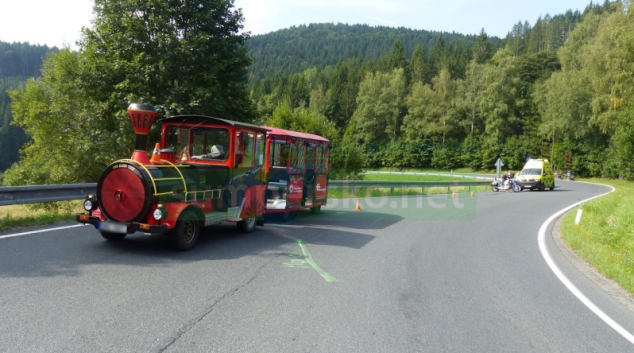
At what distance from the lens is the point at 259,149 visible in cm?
1031

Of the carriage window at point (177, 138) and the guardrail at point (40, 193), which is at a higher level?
the carriage window at point (177, 138)

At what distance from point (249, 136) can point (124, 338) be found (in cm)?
620

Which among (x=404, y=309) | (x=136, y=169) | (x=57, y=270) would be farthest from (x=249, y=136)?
(x=404, y=309)

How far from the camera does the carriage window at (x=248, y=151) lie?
9.61 meters

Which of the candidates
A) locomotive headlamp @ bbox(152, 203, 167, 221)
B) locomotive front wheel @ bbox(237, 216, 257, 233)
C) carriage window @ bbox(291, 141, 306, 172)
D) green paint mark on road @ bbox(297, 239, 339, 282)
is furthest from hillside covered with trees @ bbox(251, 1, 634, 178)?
locomotive headlamp @ bbox(152, 203, 167, 221)

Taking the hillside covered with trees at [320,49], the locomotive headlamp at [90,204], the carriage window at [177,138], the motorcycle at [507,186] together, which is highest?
the hillside covered with trees at [320,49]

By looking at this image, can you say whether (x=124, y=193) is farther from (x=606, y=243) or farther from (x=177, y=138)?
(x=606, y=243)

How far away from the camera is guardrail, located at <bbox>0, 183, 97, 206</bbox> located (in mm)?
9125

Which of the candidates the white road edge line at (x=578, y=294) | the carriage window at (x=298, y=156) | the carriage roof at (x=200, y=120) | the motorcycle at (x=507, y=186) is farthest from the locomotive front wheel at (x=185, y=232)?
the motorcycle at (x=507, y=186)

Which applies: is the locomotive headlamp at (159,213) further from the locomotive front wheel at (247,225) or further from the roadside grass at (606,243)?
the roadside grass at (606,243)

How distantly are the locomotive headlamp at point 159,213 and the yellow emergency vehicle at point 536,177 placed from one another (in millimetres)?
31296

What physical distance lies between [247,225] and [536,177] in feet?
95.5

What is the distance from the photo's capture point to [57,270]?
6020 millimetres

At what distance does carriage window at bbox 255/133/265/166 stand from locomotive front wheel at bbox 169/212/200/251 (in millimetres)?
2496
